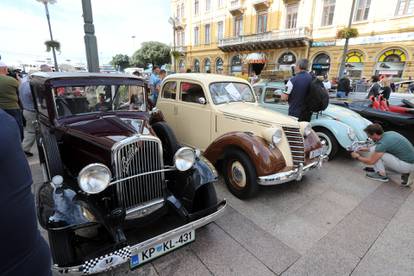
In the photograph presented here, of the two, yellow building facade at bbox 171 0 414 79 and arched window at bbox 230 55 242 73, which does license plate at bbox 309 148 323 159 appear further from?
arched window at bbox 230 55 242 73

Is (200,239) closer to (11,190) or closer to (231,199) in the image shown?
(231,199)

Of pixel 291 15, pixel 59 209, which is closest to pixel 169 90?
pixel 59 209

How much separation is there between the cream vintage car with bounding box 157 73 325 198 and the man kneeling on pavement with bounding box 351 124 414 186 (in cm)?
98

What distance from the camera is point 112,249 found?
5.81 ft

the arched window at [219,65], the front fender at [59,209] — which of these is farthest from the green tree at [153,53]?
the front fender at [59,209]

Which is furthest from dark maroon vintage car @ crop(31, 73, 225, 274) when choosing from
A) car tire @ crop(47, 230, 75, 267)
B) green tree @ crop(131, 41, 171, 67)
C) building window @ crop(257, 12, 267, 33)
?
green tree @ crop(131, 41, 171, 67)

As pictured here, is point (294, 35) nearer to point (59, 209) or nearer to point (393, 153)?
point (393, 153)

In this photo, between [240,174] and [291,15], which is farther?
[291,15]

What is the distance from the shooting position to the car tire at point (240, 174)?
3.19m

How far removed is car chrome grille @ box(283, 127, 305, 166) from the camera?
3.37 metres

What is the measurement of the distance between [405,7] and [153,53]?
34714 mm

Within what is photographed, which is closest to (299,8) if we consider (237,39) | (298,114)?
(237,39)

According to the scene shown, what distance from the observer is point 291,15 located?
763 inches

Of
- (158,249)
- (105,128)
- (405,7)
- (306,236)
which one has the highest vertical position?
(405,7)
